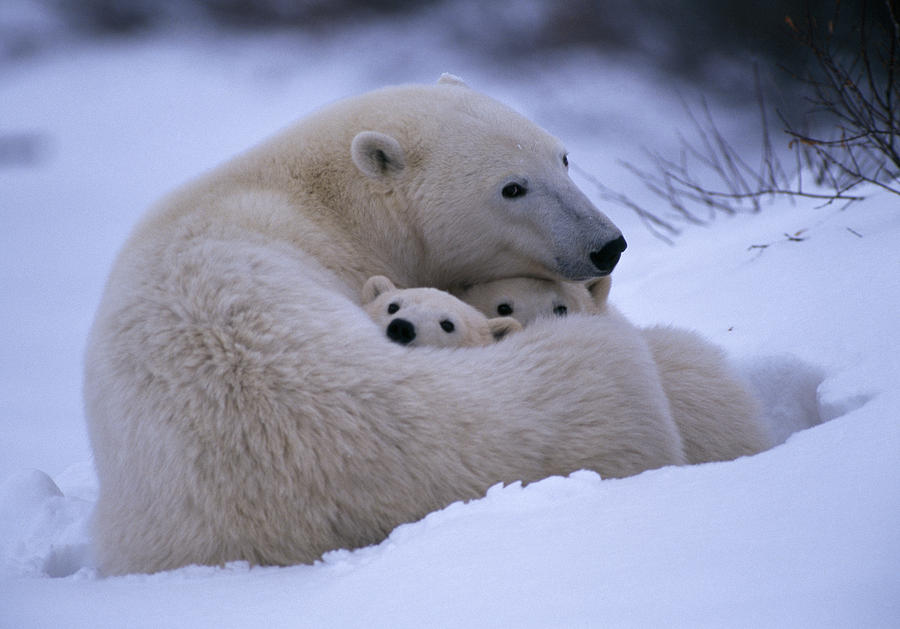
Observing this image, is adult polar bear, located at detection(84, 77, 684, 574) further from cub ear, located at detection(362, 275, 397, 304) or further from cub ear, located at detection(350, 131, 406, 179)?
cub ear, located at detection(350, 131, 406, 179)

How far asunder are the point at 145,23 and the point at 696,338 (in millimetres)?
10754

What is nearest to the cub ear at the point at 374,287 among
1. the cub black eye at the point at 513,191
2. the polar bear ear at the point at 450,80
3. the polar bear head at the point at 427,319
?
the polar bear head at the point at 427,319

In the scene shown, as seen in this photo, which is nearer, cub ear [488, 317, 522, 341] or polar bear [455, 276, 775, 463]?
polar bear [455, 276, 775, 463]

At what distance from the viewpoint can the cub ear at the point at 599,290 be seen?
294 cm

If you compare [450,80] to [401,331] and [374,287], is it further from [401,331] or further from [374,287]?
[401,331]

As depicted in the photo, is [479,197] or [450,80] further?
[450,80]

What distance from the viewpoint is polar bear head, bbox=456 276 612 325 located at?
2.77 meters

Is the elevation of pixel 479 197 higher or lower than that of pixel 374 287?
higher

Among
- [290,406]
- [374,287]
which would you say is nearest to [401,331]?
[374,287]

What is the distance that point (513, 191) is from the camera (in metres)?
2.80

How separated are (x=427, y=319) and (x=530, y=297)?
0.63 metres

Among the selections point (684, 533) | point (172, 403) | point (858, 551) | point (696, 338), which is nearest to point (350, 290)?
point (172, 403)

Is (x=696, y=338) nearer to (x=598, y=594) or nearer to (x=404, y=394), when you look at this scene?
(x=404, y=394)

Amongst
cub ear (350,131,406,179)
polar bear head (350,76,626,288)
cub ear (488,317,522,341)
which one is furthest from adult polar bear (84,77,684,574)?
polar bear head (350,76,626,288)
